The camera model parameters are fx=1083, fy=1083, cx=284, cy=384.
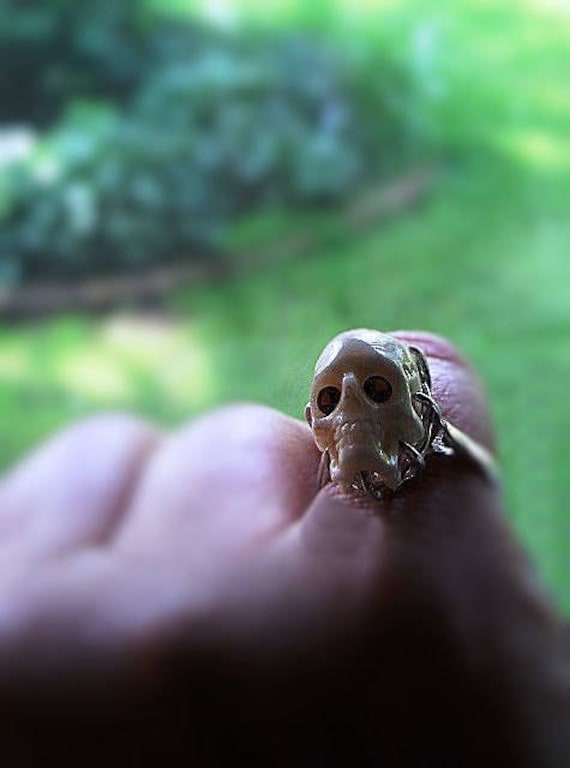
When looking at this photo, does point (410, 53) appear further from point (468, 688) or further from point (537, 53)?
point (468, 688)

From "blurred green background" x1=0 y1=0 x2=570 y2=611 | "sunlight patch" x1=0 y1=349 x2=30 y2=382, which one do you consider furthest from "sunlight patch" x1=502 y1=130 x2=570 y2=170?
"sunlight patch" x1=0 y1=349 x2=30 y2=382

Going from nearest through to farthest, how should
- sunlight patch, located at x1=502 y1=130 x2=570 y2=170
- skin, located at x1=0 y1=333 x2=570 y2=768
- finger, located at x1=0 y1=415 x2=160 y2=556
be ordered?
skin, located at x1=0 y1=333 x2=570 y2=768 < finger, located at x1=0 y1=415 x2=160 y2=556 < sunlight patch, located at x1=502 y1=130 x2=570 y2=170

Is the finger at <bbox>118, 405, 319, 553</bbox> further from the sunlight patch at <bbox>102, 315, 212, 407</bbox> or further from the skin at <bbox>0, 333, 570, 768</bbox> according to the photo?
the sunlight patch at <bbox>102, 315, 212, 407</bbox>

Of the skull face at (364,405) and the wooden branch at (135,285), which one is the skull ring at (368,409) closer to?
the skull face at (364,405)

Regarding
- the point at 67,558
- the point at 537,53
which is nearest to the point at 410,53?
the point at 537,53

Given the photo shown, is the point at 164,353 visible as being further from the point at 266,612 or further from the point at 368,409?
the point at 368,409

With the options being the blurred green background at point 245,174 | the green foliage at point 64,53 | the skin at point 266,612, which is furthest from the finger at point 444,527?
the green foliage at point 64,53

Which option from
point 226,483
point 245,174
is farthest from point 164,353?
point 226,483
